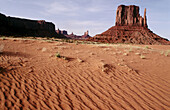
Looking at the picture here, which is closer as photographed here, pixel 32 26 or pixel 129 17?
pixel 129 17

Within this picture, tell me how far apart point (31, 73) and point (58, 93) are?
153 cm

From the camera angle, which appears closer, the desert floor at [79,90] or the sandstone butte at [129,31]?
the desert floor at [79,90]

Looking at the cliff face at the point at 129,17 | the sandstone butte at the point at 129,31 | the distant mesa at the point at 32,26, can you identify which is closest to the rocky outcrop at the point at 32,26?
the distant mesa at the point at 32,26

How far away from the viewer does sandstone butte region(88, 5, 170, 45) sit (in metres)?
45.5

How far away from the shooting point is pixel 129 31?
5203cm

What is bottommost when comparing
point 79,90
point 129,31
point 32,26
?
point 79,90

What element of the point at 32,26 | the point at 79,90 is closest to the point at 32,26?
the point at 32,26

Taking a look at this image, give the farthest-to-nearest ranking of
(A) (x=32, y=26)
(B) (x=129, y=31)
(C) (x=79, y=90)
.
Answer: (A) (x=32, y=26) → (B) (x=129, y=31) → (C) (x=79, y=90)

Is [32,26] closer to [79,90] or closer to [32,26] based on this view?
[32,26]

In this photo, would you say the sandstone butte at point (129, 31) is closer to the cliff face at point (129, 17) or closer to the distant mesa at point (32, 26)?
the cliff face at point (129, 17)

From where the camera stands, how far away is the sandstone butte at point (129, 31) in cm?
4545

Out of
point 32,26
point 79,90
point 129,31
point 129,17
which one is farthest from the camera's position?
point 32,26

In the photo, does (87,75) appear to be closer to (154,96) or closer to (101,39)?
(154,96)

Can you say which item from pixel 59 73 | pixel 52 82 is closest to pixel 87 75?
pixel 59 73
